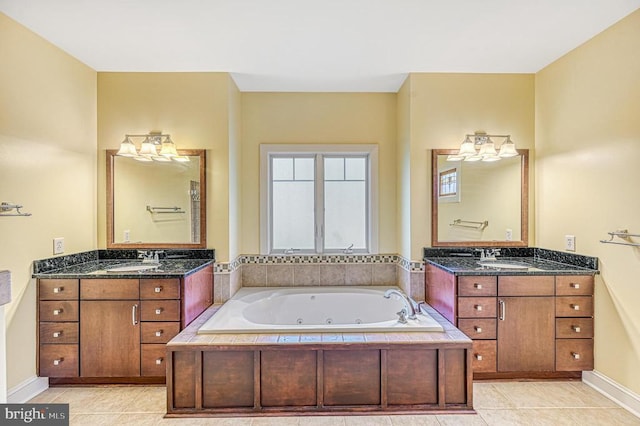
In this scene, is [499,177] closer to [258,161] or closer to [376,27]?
[376,27]

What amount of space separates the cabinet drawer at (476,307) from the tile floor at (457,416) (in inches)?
20.0

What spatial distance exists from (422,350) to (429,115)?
1961 mm

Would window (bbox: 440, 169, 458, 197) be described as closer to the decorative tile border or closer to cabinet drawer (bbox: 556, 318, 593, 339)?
the decorative tile border

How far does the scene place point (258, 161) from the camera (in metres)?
3.42

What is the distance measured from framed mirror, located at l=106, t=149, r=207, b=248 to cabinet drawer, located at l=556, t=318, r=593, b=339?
2861mm

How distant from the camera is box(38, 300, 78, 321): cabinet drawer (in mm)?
2424

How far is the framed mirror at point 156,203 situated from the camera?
301cm

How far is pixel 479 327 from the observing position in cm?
252

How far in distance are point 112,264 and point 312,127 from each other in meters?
2.17

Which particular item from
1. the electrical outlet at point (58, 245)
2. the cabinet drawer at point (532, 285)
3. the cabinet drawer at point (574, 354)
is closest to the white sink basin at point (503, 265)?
the cabinet drawer at point (532, 285)

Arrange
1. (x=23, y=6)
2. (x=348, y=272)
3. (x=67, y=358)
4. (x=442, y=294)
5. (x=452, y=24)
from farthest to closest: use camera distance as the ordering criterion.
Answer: (x=348, y=272)
(x=442, y=294)
(x=67, y=358)
(x=452, y=24)
(x=23, y=6)

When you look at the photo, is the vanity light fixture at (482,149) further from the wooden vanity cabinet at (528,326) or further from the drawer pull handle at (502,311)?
the drawer pull handle at (502,311)

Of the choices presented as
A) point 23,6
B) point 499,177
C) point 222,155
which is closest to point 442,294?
point 499,177

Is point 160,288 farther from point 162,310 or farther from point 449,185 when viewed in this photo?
point 449,185
